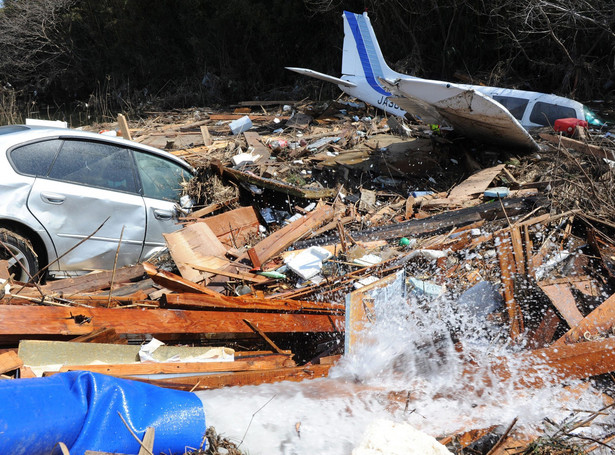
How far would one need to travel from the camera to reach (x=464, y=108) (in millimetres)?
7035

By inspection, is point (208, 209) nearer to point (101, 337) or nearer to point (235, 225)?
point (235, 225)

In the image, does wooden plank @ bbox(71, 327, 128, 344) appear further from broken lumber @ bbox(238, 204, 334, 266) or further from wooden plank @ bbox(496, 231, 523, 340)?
wooden plank @ bbox(496, 231, 523, 340)

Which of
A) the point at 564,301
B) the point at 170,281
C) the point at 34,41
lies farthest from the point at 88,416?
the point at 34,41

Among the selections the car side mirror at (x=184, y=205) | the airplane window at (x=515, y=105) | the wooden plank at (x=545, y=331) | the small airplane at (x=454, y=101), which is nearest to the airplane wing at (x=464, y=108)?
the small airplane at (x=454, y=101)

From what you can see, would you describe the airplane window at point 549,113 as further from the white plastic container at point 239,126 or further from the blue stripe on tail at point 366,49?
the white plastic container at point 239,126

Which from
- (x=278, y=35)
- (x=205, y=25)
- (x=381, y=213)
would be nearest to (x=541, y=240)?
(x=381, y=213)

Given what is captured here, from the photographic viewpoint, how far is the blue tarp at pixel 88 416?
1.90 m

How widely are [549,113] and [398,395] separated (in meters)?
7.29

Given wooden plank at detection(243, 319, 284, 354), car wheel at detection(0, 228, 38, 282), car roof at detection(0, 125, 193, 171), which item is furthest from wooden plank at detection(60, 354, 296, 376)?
car roof at detection(0, 125, 193, 171)

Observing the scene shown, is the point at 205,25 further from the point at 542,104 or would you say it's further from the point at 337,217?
the point at 337,217

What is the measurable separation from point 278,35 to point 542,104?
12.1 metres

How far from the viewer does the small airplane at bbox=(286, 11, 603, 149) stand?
6.92 meters

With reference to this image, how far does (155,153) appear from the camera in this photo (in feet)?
18.6

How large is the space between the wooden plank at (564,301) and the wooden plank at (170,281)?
2752mm
